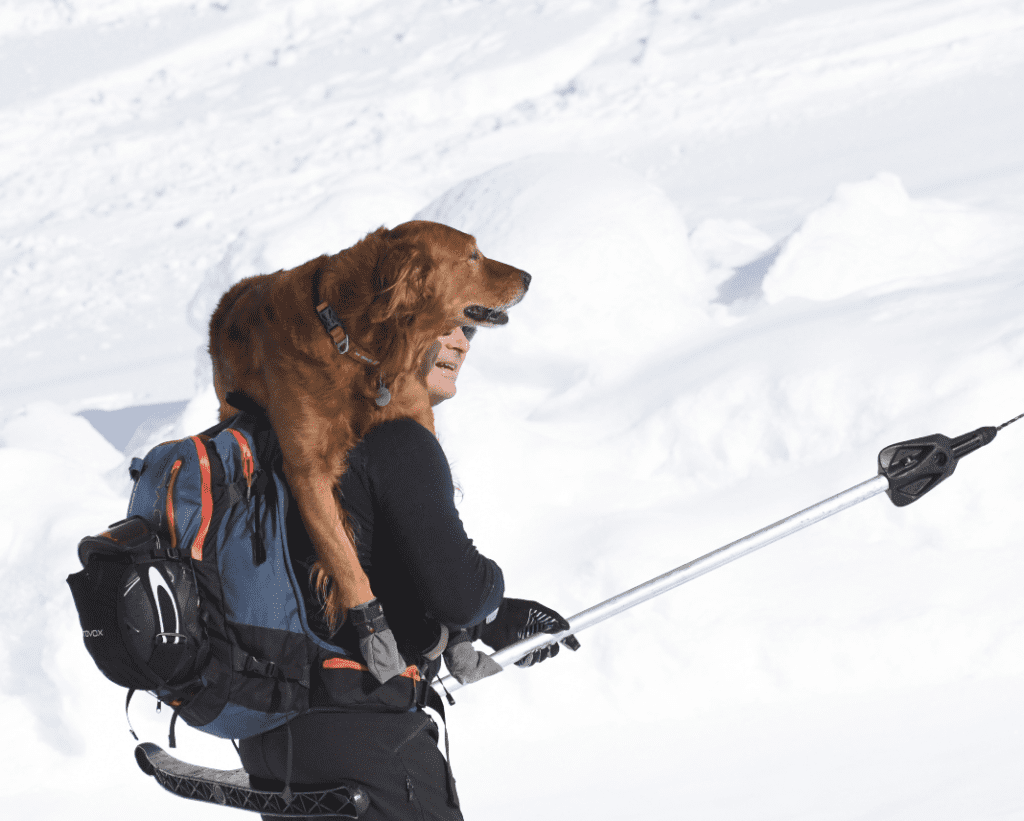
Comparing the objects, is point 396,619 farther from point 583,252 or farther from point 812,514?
point 583,252

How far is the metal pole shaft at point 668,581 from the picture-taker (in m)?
1.61

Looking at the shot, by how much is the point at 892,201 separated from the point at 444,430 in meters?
6.33

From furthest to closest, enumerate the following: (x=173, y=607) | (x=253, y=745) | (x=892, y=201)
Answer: (x=892, y=201) < (x=253, y=745) < (x=173, y=607)

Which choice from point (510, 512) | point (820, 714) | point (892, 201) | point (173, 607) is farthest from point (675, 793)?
point (892, 201)

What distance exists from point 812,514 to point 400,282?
0.86m

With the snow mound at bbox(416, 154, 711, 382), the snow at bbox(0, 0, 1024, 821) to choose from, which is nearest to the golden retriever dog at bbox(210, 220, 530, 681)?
the snow at bbox(0, 0, 1024, 821)

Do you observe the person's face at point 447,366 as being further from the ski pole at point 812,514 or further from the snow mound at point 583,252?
the snow mound at point 583,252

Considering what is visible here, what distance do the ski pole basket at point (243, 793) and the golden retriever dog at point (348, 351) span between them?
0.17 meters

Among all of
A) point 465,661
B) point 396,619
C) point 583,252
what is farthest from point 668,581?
point 583,252

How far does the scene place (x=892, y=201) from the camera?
9.94 m

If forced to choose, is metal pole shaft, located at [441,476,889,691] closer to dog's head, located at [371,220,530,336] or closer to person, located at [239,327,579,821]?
person, located at [239,327,579,821]

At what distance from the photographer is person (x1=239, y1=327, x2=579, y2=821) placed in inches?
51.6

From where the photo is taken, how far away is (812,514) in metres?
1.75

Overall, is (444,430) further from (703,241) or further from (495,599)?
(703,241)
